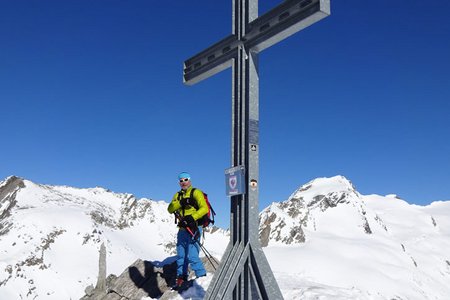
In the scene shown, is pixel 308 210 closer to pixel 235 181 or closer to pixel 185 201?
pixel 185 201

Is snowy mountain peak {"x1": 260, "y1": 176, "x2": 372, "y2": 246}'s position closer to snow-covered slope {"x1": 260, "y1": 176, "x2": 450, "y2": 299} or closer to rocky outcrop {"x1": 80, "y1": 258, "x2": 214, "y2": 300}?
snow-covered slope {"x1": 260, "y1": 176, "x2": 450, "y2": 299}

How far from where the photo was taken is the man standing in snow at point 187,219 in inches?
349

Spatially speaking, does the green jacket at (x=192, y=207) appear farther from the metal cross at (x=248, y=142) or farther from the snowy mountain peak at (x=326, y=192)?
the snowy mountain peak at (x=326, y=192)

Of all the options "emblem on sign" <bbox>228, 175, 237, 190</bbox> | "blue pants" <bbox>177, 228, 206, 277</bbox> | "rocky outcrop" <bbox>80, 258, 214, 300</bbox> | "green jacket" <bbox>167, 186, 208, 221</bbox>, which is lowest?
"rocky outcrop" <bbox>80, 258, 214, 300</bbox>

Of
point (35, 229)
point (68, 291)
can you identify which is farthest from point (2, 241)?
point (68, 291)

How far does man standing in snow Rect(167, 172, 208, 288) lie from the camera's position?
888 centimetres

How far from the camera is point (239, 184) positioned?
6020mm

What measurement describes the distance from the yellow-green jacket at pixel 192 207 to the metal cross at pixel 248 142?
8.48ft

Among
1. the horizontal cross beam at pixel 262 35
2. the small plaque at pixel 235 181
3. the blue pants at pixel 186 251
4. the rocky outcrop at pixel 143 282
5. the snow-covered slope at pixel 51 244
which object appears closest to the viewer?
the horizontal cross beam at pixel 262 35

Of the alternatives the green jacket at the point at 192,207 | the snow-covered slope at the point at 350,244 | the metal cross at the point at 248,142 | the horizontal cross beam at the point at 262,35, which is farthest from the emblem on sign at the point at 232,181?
the snow-covered slope at the point at 350,244

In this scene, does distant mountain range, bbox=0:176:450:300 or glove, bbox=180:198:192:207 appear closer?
glove, bbox=180:198:192:207

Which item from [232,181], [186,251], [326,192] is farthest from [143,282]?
[326,192]

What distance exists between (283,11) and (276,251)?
111m

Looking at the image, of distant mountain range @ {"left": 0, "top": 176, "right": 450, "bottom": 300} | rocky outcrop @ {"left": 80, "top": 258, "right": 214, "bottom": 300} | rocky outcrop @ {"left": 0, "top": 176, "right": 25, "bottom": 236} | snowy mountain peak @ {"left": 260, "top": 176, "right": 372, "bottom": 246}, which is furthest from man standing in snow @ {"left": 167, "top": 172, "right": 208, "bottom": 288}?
rocky outcrop @ {"left": 0, "top": 176, "right": 25, "bottom": 236}
